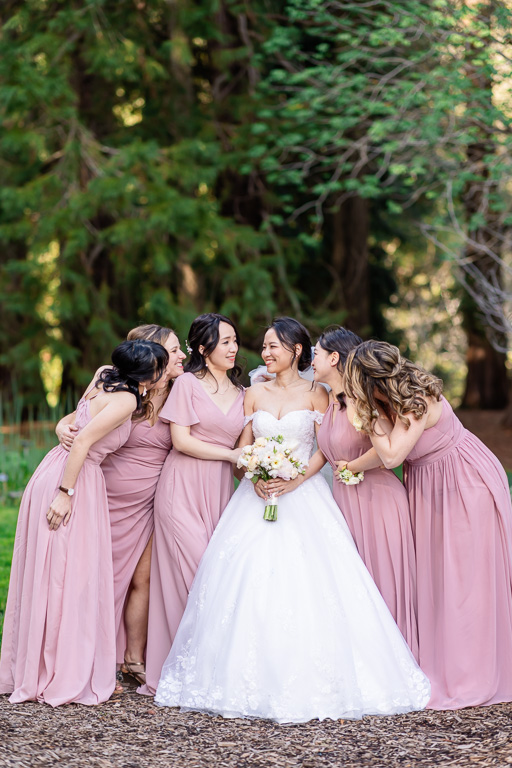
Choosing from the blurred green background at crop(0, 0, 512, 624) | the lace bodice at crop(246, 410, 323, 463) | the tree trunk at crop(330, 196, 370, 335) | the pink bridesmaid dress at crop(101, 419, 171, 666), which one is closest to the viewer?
the lace bodice at crop(246, 410, 323, 463)

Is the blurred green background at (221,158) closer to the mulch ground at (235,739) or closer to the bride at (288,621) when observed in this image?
the bride at (288,621)

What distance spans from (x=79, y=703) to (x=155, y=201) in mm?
7640

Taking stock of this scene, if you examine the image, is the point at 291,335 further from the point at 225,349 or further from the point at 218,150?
the point at 218,150

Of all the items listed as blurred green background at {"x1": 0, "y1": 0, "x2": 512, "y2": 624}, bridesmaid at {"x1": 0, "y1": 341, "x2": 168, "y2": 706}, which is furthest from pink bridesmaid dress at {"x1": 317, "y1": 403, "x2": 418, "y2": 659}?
blurred green background at {"x1": 0, "y1": 0, "x2": 512, "y2": 624}

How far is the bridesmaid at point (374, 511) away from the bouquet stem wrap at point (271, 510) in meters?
0.42

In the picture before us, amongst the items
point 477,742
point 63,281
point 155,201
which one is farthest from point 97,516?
point 63,281

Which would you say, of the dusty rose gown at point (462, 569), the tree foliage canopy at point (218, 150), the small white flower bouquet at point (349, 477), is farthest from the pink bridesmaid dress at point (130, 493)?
the tree foliage canopy at point (218, 150)

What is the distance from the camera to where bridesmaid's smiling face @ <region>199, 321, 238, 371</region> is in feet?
16.0

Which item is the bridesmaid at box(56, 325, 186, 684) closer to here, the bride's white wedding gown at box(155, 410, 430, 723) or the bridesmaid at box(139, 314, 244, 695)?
the bridesmaid at box(139, 314, 244, 695)

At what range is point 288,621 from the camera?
4242 mm

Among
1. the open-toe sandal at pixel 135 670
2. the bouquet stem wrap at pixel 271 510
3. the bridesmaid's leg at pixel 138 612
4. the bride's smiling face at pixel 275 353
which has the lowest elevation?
the open-toe sandal at pixel 135 670

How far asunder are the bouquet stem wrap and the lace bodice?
330 mm

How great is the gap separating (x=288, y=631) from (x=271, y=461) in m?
0.84

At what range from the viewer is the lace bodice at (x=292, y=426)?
4.80 meters
